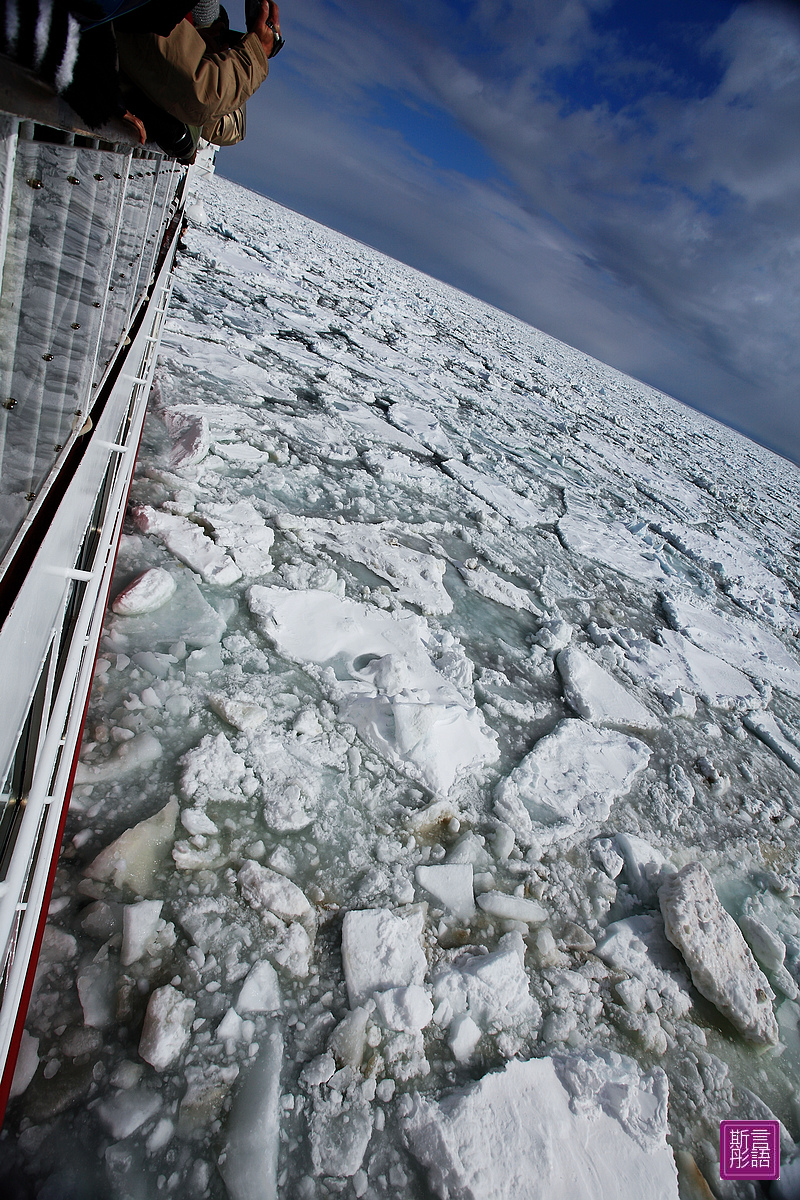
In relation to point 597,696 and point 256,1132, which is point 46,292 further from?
point 597,696

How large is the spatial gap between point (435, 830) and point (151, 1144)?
3.24 feet

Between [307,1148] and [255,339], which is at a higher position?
[255,339]

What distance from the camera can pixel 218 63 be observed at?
4.59ft

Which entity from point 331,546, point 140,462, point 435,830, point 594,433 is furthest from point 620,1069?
point 594,433

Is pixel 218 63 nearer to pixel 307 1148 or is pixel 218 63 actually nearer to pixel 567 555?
pixel 307 1148

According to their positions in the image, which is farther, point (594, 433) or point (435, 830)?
point (594, 433)

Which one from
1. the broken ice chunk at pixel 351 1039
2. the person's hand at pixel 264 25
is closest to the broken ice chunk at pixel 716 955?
the broken ice chunk at pixel 351 1039

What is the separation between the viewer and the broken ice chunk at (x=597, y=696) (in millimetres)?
2562

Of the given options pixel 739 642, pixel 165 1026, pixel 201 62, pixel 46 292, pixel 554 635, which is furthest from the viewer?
pixel 739 642

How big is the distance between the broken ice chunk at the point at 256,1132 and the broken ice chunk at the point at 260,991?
66mm

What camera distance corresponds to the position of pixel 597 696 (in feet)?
8.73

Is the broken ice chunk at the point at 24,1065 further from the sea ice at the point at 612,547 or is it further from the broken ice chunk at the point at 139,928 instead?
the sea ice at the point at 612,547

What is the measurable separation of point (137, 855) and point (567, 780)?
157 centimetres

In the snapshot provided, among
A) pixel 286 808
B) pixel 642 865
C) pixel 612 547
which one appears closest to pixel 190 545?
pixel 286 808
